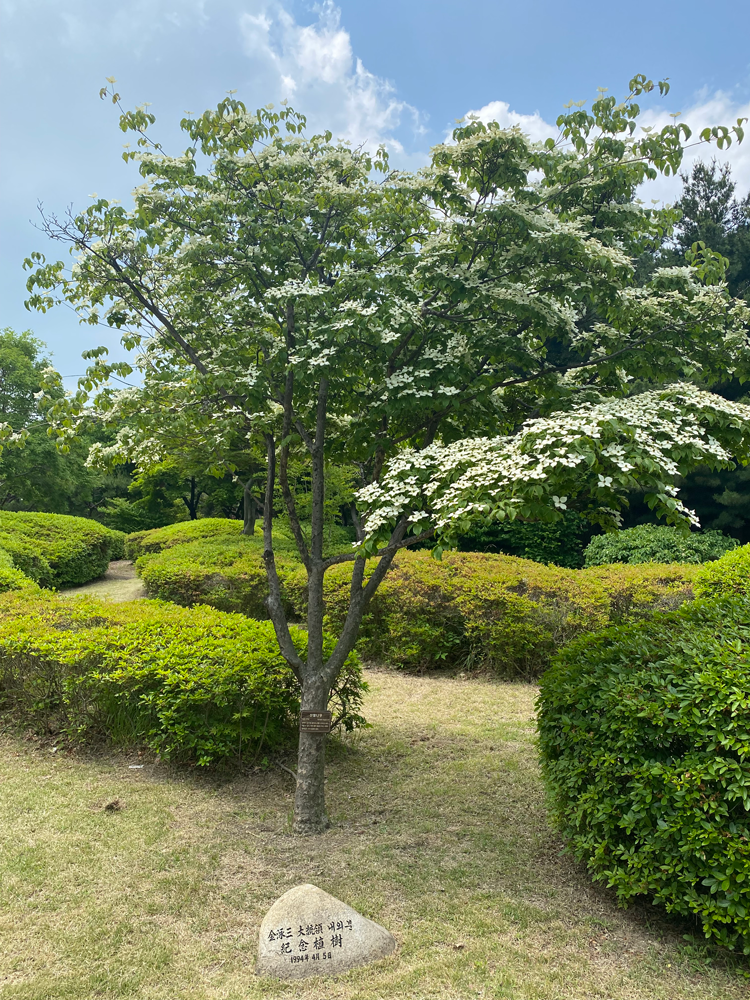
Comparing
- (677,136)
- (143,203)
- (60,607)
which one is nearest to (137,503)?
(60,607)

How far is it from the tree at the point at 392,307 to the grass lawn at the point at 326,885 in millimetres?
581

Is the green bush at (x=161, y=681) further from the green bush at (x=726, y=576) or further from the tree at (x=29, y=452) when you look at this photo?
the tree at (x=29, y=452)

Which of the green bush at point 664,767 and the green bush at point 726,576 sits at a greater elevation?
the green bush at point 726,576

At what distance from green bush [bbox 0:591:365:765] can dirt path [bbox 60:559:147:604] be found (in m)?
6.23

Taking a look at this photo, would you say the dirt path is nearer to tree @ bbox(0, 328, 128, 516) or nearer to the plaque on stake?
tree @ bbox(0, 328, 128, 516)

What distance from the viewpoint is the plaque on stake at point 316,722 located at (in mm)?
4113

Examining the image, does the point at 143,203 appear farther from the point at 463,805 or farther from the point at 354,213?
the point at 463,805

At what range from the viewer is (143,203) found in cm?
421

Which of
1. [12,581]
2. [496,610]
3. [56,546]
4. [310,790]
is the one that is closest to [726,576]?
[496,610]

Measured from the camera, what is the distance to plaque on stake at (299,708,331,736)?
4113 mm

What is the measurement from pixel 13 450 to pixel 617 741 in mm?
19634

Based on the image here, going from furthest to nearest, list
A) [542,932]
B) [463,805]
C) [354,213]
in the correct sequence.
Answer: [463,805]
[354,213]
[542,932]

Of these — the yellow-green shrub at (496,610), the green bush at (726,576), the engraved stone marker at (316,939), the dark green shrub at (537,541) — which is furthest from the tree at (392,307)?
the dark green shrub at (537,541)

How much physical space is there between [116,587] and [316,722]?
39.2 feet
